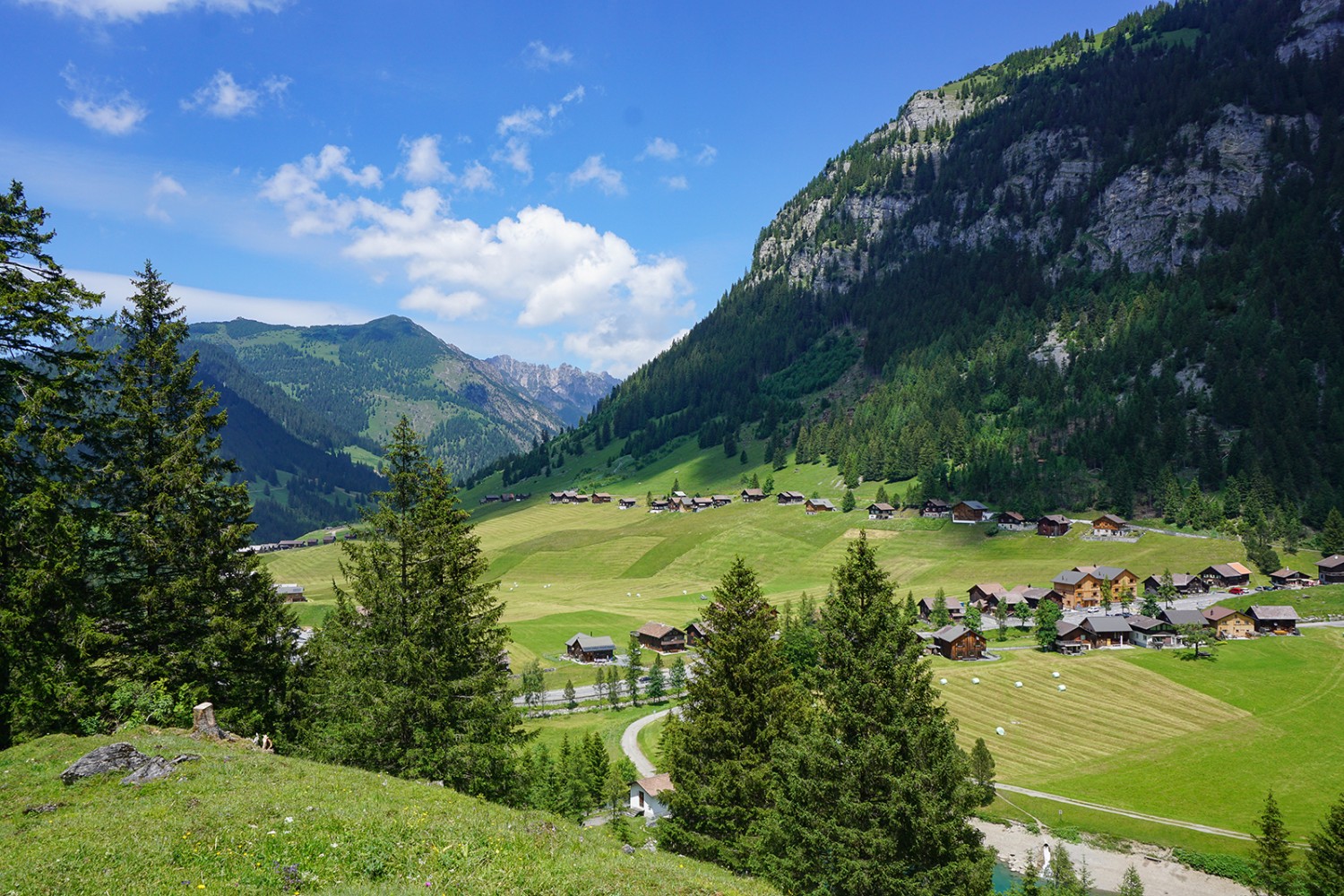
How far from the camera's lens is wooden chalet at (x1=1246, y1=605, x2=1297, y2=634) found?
90562mm

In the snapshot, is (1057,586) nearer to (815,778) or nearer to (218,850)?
(815,778)

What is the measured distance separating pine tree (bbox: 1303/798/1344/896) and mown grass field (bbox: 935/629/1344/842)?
13789 mm

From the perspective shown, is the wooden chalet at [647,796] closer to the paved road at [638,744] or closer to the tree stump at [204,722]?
the paved road at [638,744]

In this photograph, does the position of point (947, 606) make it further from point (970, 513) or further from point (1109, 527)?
point (970, 513)

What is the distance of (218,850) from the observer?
12.6 metres

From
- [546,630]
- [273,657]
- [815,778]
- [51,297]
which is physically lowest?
A: [546,630]

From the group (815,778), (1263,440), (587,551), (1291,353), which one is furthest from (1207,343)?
(815,778)

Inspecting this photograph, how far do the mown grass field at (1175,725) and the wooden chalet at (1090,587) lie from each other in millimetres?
24666

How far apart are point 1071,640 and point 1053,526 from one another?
179 ft

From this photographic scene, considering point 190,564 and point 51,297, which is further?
point 190,564

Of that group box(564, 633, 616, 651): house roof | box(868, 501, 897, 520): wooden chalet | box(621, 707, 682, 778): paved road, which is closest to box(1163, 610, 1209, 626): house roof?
box(621, 707, 682, 778): paved road

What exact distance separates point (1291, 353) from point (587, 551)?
7219 inches

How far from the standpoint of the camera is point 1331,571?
106 meters

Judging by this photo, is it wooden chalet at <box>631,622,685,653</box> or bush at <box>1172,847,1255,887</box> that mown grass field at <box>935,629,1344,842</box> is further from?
wooden chalet at <box>631,622,685,653</box>
